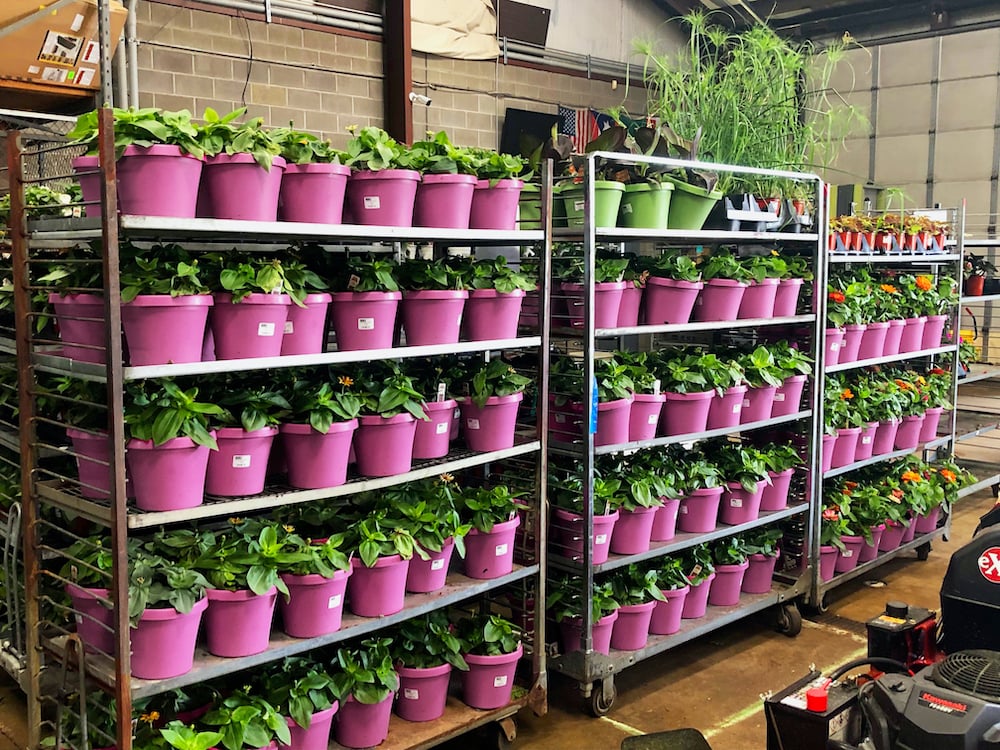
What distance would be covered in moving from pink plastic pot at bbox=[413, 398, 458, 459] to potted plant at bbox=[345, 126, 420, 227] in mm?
615

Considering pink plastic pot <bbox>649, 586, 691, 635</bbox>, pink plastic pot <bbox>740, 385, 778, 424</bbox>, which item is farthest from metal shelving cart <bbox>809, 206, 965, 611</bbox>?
pink plastic pot <bbox>649, 586, 691, 635</bbox>

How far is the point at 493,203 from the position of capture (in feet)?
10.3

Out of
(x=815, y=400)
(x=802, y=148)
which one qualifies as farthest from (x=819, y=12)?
(x=815, y=400)

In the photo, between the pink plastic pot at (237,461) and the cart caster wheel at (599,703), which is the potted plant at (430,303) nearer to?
the pink plastic pot at (237,461)

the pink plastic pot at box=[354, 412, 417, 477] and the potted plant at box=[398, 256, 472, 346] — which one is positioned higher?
the potted plant at box=[398, 256, 472, 346]

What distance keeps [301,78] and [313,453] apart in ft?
12.9

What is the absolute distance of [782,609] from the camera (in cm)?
438

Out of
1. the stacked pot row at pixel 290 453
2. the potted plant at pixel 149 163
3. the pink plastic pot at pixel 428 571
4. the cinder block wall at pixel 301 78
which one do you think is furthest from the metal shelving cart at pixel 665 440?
the cinder block wall at pixel 301 78

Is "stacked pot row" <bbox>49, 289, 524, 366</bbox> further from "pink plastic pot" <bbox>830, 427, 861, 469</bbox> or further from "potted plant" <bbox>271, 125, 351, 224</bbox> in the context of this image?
"pink plastic pot" <bbox>830, 427, 861, 469</bbox>

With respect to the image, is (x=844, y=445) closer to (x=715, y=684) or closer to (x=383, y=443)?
(x=715, y=684)

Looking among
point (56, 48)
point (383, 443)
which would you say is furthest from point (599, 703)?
point (56, 48)

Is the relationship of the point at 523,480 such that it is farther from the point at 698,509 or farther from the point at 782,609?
the point at 782,609

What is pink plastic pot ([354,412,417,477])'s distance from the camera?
2881 mm

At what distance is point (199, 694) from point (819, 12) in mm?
8556
